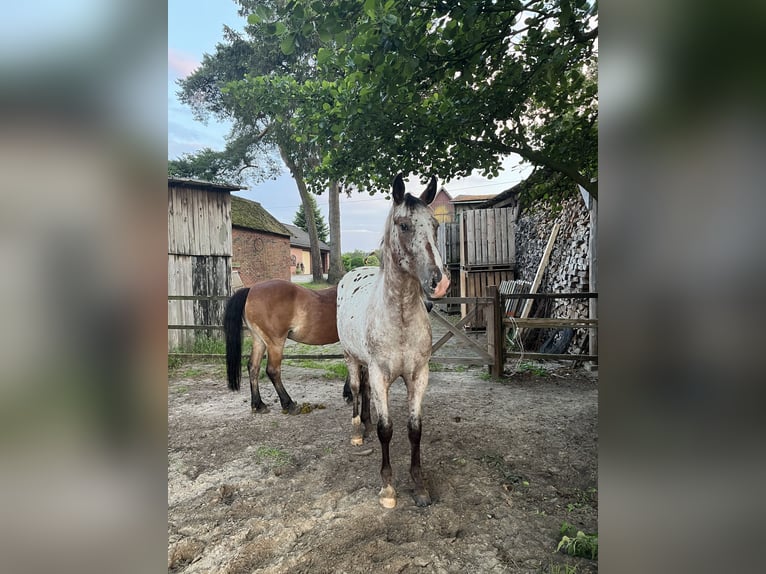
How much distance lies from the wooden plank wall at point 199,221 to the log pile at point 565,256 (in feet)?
16.8

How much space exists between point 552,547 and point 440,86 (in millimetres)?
3645

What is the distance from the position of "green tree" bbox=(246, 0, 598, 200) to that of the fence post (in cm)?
185

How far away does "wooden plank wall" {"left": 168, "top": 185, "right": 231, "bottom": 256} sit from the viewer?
5.89 m

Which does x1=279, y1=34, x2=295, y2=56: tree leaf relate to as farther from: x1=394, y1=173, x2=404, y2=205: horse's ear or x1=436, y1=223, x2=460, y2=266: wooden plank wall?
x1=436, y1=223, x2=460, y2=266: wooden plank wall

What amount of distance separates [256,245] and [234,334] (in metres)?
3.78

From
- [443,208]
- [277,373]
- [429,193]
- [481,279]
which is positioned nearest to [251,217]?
[277,373]

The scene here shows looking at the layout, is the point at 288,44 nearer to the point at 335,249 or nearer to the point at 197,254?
the point at 335,249

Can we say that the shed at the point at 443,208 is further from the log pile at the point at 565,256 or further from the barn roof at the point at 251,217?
the barn roof at the point at 251,217

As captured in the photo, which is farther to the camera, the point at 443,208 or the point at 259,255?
the point at 443,208

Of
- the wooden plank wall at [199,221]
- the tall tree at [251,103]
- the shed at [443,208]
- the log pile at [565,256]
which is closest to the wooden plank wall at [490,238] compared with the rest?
the log pile at [565,256]

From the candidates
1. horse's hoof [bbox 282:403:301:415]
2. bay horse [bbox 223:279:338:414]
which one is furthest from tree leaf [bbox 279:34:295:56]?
horse's hoof [bbox 282:403:301:415]

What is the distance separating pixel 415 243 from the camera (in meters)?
2.00

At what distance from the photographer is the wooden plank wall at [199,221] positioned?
5887mm
